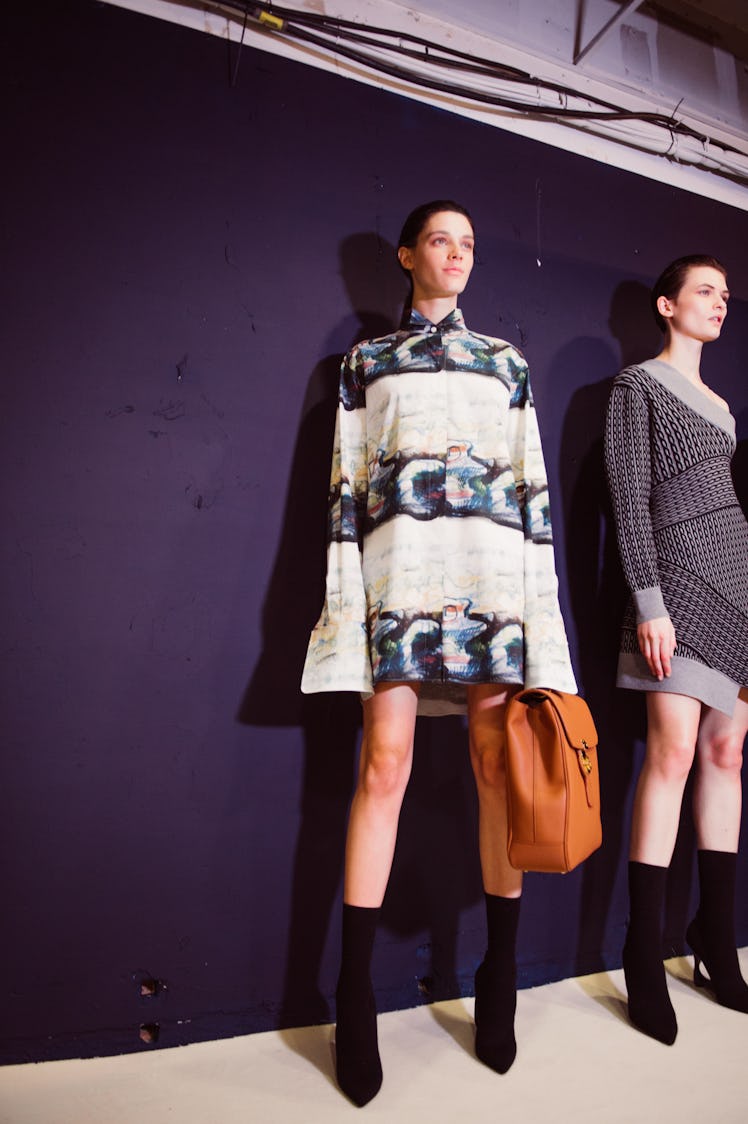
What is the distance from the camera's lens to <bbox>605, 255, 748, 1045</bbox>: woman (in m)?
1.85

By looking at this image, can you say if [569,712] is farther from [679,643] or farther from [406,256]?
[406,256]

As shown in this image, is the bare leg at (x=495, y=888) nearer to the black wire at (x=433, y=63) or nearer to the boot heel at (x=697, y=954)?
the boot heel at (x=697, y=954)

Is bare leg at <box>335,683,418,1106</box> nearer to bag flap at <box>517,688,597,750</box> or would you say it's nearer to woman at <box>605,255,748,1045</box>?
bag flap at <box>517,688,597,750</box>

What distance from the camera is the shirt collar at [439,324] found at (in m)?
1.79

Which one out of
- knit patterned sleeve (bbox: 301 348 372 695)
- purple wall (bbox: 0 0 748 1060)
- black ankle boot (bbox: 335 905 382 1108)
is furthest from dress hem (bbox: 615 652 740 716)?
black ankle boot (bbox: 335 905 382 1108)

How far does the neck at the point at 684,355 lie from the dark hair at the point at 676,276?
0.08 metres

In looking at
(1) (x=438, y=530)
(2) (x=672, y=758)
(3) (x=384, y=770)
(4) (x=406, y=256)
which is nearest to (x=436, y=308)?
(4) (x=406, y=256)

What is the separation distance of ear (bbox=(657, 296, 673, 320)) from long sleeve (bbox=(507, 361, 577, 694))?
2.12 feet

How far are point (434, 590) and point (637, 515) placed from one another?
0.65 metres

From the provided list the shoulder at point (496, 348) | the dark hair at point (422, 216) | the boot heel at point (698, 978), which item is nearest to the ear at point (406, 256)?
the dark hair at point (422, 216)

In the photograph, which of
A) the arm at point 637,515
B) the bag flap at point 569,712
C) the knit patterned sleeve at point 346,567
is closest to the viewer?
the bag flap at point 569,712

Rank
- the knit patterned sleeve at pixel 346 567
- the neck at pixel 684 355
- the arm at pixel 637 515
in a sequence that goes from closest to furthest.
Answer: the knit patterned sleeve at pixel 346 567, the arm at pixel 637 515, the neck at pixel 684 355

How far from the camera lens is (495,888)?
5.47ft

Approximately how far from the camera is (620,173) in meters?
2.57
